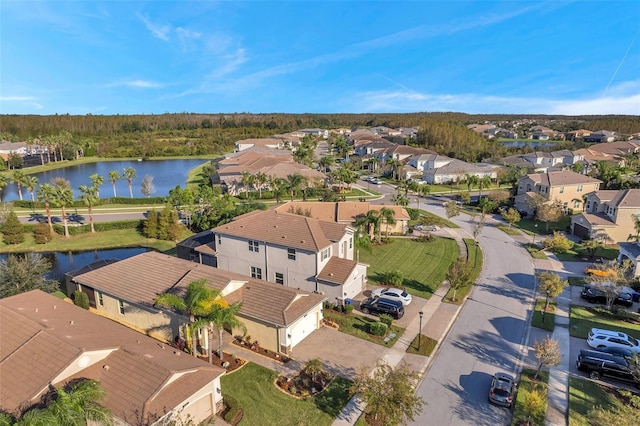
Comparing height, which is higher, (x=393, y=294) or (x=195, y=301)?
(x=195, y=301)

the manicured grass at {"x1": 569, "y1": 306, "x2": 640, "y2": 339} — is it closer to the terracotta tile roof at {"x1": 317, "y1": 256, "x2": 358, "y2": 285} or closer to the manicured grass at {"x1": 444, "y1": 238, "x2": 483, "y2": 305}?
the manicured grass at {"x1": 444, "y1": 238, "x2": 483, "y2": 305}

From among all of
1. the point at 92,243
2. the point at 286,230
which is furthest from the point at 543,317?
the point at 92,243

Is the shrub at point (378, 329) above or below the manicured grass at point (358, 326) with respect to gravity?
above

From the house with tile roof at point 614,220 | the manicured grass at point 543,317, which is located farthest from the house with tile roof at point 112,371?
the house with tile roof at point 614,220

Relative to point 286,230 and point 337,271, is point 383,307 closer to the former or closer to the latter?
point 337,271

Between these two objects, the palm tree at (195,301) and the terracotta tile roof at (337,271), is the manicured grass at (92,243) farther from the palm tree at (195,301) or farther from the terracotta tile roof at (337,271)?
the palm tree at (195,301)

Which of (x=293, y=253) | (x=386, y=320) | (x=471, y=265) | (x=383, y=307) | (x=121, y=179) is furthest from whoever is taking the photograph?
(x=121, y=179)
